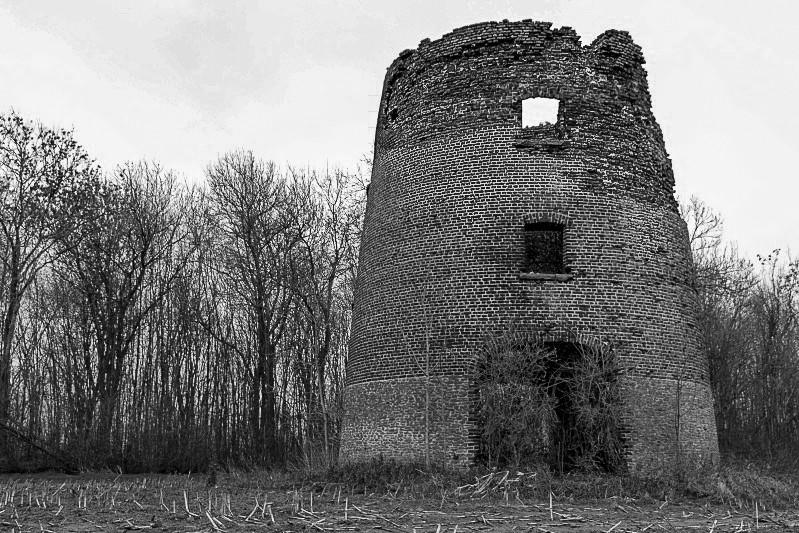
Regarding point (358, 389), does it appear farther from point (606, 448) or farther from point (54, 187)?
point (54, 187)

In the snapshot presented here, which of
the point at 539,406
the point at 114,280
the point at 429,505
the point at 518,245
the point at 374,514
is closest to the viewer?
the point at 374,514

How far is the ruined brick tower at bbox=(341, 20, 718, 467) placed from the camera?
14711 millimetres

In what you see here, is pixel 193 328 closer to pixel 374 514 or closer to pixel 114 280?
pixel 114 280

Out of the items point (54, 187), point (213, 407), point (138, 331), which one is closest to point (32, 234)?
point (54, 187)

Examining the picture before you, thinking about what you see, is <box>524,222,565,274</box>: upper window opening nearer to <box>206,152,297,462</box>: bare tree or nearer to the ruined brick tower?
the ruined brick tower

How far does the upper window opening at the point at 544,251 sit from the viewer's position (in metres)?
16.0

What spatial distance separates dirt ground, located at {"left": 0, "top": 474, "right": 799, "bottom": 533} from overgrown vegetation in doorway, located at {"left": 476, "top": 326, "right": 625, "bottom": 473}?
1377 mm

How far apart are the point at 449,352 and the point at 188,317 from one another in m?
17.1

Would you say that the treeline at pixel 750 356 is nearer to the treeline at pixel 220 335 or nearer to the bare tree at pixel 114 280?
the treeline at pixel 220 335

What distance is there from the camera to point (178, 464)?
26.7 m

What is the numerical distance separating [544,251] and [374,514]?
731 centimetres

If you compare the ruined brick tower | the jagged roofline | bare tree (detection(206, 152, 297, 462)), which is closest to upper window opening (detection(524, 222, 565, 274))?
the ruined brick tower

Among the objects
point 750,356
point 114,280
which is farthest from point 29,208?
point 750,356

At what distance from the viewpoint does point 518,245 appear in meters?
15.1
